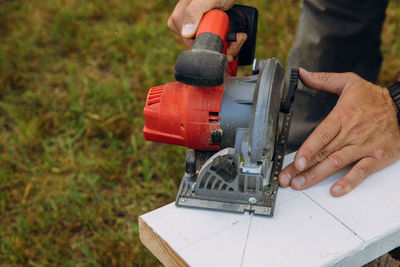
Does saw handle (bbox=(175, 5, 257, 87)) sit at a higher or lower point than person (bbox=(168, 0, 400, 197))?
higher

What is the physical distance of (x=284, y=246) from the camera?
1.23 metres

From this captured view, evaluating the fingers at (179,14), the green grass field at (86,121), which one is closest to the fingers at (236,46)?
the fingers at (179,14)

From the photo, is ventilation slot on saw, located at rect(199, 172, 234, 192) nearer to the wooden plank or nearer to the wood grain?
the wooden plank

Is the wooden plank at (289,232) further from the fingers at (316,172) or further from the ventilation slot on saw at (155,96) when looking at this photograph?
the ventilation slot on saw at (155,96)

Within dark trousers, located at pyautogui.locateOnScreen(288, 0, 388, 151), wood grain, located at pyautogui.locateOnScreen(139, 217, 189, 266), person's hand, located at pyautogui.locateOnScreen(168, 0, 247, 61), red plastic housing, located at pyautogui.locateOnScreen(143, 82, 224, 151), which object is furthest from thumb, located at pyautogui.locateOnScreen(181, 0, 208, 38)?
dark trousers, located at pyautogui.locateOnScreen(288, 0, 388, 151)

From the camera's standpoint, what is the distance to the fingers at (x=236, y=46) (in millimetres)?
1741

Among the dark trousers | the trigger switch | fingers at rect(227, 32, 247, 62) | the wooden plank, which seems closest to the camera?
the wooden plank

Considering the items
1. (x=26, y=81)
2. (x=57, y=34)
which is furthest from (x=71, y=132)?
(x=57, y=34)

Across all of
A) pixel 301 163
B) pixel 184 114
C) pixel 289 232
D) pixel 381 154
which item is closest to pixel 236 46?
pixel 184 114

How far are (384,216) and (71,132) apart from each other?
6.61 ft

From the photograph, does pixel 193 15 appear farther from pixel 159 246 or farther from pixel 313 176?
pixel 159 246

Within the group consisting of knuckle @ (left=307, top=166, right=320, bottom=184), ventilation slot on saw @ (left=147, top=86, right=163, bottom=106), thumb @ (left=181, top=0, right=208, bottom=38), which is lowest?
knuckle @ (left=307, top=166, right=320, bottom=184)

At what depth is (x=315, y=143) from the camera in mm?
1441

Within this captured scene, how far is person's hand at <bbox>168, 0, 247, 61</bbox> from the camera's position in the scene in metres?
1.62
